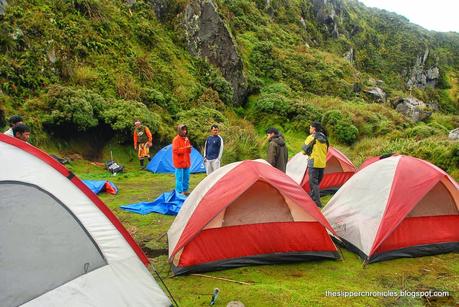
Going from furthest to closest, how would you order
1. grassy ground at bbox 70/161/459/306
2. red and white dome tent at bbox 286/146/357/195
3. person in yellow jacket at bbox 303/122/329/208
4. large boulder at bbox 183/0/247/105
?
large boulder at bbox 183/0/247/105 < red and white dome tent at bbox 286/146/357/195 < person in yellow jacket at bbox 303/122/329/208 < grassy ground at bbox 70/161/459/306

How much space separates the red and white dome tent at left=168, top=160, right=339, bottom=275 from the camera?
561 centimetres

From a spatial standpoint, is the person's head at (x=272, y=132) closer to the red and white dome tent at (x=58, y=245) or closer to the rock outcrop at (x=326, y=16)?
the red and white dome tent at (x=58, y=245)

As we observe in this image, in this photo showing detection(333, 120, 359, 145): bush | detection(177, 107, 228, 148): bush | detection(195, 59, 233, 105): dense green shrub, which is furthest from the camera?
detection(333, 120, 359, 145): bush

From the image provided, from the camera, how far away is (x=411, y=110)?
Answer: 3497cm

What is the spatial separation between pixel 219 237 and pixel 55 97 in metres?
10.2

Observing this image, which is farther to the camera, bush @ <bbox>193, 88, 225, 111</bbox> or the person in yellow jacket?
bush @ <bbox>193, 88, 225, 111</bbox>

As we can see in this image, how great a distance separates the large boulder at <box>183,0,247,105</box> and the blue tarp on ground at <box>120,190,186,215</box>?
1460 cm

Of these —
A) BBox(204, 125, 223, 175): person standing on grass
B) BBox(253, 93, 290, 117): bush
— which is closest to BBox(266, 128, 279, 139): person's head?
BBox(204, 125, 223, 175): person standing on grass

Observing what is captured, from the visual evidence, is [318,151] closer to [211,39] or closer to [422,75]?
[211,39]

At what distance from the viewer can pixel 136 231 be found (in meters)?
7.42

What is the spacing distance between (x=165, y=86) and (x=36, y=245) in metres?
15.4

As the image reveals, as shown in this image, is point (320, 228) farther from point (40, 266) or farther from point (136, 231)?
point (40, 266)

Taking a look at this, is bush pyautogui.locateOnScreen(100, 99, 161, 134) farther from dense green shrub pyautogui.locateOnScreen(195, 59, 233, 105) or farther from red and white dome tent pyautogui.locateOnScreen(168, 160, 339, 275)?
red and white dome tent pyautogui.locateOnScreen(168, 160, 339, 275)

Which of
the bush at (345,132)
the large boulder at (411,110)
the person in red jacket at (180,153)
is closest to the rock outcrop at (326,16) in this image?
the large boulder at (411,110)
